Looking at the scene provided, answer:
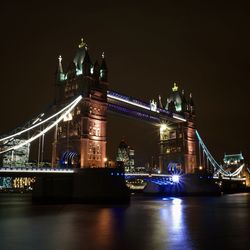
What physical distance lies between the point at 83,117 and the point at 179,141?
3178cm

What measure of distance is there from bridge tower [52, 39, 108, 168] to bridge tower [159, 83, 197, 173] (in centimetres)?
2567

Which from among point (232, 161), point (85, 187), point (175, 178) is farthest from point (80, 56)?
point (232, 161)

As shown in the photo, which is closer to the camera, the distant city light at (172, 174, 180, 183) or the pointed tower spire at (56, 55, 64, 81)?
the pointed tower spire at (56, 55, 64, 81)

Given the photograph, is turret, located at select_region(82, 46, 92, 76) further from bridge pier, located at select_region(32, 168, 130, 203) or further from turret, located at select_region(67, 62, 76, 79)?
bridge pier, located at select_region(32, 168, 130, 203)

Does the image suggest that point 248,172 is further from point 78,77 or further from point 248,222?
point 248,222

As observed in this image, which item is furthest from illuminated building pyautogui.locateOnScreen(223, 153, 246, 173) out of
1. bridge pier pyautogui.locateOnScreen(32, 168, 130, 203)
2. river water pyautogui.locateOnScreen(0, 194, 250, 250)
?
river water pyautogui.locateOnScreen(0, 194, 250, 250)

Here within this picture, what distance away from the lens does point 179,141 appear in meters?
76.4

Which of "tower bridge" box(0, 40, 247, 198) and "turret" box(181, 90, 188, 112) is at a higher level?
"turret" box(181, 90, 188, 112)

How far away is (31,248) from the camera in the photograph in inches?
601

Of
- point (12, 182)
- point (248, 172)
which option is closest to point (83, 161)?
point (12, 182)

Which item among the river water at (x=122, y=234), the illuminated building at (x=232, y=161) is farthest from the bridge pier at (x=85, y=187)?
the illuminated building at (x=232, y=161)

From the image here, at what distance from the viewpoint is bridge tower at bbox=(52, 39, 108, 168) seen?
1943 inches

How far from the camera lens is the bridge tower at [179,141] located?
76.2 m

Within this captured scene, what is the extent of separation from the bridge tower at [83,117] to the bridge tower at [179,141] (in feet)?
84.2
